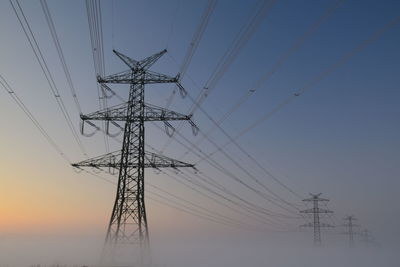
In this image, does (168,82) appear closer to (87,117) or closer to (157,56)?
(157,56)

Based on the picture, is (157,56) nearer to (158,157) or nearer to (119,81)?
(119,81)

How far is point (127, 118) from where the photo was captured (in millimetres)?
Result: 34906

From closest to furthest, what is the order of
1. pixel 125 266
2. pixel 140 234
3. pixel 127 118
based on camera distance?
pixel 125 266 < pixel 140 234 < pixel 127 118

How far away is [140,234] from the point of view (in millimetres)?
32562

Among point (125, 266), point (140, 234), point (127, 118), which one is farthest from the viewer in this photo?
point (127, 118)

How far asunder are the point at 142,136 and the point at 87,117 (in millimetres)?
4742

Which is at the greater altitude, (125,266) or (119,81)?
(119,81)

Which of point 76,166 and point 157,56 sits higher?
point 157,56

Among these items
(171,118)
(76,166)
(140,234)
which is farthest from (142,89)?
(140,234)

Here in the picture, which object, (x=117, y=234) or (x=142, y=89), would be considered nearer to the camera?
(x=117, y=234)

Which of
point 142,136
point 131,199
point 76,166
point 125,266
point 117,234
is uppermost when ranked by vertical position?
point 142,136

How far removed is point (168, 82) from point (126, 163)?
7.48m

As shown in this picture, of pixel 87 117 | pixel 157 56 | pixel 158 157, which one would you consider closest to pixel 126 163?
pixel 158 157

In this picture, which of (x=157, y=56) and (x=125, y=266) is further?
(x=157, y=56)
